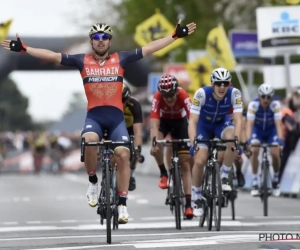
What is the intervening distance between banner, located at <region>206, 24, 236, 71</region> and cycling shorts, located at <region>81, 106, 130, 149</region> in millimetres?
17804

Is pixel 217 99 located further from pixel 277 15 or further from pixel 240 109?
pixel 277 15

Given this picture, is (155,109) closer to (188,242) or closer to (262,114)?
(262,114)

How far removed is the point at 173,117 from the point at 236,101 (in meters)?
1.72

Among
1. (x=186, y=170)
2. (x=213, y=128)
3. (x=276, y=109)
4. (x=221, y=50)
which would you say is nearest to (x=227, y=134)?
(x=213, y=128)

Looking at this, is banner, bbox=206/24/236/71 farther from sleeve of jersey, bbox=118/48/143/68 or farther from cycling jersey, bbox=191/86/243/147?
sleeve of jersey, bbox=118/48/143/68

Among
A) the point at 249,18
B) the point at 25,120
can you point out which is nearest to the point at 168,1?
the point at 249,18

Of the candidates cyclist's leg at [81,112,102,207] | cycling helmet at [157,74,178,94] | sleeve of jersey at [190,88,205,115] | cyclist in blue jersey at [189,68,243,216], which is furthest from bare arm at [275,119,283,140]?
cyclist's leg at [81,112,102,207]

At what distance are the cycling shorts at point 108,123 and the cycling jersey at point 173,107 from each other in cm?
276

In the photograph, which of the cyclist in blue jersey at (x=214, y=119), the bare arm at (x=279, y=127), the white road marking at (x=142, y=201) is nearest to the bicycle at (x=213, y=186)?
the cyclist in blue jersey at (x=214, y=119)

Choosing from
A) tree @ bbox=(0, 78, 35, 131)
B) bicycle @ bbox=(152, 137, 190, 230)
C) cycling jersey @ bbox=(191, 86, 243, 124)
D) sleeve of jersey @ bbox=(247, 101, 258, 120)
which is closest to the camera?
cycling jersey @ bbox=(191, 86, 243, 124)

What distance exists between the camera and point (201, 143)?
1497cm

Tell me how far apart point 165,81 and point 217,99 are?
96 cm

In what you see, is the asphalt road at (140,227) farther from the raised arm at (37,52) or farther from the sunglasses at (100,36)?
the sunglasses at (100,36)

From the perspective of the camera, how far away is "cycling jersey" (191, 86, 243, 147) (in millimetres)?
14867
